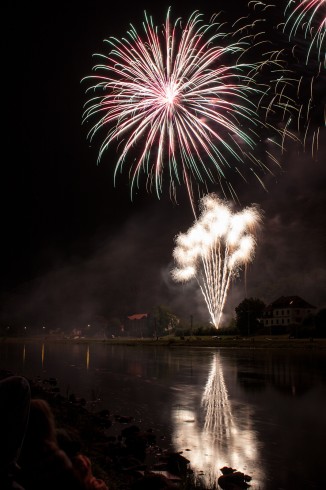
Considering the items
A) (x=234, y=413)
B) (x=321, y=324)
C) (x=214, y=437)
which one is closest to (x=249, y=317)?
(x=321, y=324)

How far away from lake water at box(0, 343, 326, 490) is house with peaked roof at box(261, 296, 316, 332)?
77.7m

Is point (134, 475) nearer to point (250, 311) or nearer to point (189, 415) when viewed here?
point (189, 415)

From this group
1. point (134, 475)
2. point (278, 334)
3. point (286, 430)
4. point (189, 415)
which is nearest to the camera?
point (134, 475)

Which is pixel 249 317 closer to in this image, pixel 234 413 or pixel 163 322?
pixel 163 322

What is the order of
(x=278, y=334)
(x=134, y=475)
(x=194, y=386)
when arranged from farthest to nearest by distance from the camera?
(x=278, y=334) < (x=194, y=386) < (x=134, y=475)

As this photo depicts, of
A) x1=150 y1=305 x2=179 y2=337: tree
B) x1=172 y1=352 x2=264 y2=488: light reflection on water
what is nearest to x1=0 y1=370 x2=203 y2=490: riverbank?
x1=172 y1=352 x2=264 y2=488: light reflection on water

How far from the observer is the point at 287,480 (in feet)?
42.5

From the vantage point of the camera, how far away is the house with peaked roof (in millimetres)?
121875

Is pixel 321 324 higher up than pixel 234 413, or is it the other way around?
pixel 321 324

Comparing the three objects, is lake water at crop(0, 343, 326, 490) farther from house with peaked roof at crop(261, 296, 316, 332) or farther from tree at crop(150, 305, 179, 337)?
tree at crop(150, 305, 179, 337)

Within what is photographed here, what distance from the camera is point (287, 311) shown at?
4850 inches

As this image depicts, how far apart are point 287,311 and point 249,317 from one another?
24.8 m

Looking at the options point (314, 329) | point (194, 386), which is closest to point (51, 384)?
point (194, 386)

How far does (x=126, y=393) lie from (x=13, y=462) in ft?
97.2
